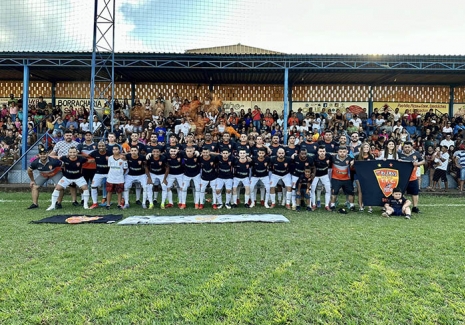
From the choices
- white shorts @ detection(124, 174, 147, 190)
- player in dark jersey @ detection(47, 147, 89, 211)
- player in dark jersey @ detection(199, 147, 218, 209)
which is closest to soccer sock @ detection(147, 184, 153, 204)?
white shorts @ detection(124, 174, 147, 190)

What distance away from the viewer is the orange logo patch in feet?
25.8

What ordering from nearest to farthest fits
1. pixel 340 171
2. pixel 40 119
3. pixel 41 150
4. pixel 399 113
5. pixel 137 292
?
pixel 137 292, pixel 340 171, pixel 41 150, pixel 40 119, pixel 399 113

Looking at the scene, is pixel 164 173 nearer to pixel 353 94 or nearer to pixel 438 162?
pixel 438 162

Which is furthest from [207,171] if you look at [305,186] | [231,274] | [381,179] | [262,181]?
[231,274]

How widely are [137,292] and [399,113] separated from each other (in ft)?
58.9

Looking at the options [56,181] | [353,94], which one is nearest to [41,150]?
[56,181]

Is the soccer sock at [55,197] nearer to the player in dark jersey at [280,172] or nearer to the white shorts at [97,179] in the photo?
the white shorts at [97,179]

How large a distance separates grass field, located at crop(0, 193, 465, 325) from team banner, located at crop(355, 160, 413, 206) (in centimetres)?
185

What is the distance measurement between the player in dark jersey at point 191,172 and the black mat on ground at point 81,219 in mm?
1999

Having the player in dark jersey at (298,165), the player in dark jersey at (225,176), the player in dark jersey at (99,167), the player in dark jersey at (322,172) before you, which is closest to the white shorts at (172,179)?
Result: the player in dark jersey at (225,176)

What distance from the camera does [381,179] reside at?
26.0 ft

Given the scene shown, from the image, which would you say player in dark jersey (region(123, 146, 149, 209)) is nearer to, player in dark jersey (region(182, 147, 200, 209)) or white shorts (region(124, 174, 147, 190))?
white shorts (region(124, 174, 147, 190))

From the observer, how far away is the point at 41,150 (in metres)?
8.70

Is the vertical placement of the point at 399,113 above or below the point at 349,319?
above
